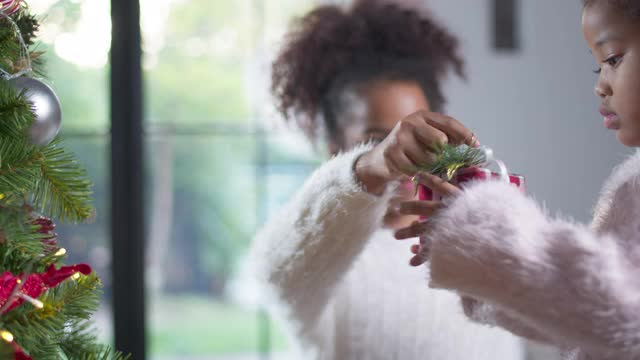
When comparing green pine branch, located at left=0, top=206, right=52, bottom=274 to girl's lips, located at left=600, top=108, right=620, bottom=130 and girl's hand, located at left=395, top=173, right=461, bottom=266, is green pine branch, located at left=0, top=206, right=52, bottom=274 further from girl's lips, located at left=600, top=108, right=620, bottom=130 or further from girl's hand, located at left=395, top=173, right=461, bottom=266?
girl's lips, located at left=600, top=108, right=620, bottom=130

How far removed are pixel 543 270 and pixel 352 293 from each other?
412 mm

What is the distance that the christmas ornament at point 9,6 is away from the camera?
2.06ft

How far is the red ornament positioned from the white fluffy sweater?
0.29 metres

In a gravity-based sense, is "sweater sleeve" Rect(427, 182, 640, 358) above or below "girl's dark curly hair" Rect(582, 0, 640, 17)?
below

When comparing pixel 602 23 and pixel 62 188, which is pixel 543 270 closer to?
pixel 602 23

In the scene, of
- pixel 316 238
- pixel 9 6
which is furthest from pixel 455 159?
pixel 9 6

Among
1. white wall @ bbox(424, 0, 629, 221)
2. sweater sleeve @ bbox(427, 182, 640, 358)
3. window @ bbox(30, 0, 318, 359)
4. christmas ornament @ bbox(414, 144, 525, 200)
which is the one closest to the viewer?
sweater sleeve @ bbox(427, 182, 640, 358)

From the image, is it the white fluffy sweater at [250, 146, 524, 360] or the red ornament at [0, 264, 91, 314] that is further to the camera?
the white fluffy sweater at [250, 146, 524, 360]

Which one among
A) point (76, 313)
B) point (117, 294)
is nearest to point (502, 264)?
point (76, 313)

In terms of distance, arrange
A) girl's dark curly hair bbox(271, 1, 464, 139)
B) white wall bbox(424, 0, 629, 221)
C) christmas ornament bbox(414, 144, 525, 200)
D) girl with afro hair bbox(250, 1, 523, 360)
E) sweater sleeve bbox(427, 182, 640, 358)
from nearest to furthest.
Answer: sweater sleeve bbox(427, 182, 640, 358) < christmas ornament bbox(414, 144, 525, 200) < girl with afro hair bbox(250, 1, 523, 360) < girl's dark curly hair bbox(271, 1, 464, 139) < white wall bbox(424, 0, 629, 221)

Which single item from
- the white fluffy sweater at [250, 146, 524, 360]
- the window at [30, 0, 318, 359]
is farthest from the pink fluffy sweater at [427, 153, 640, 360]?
the window at [30, 0, 318, 359]

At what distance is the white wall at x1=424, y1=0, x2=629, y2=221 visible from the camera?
6.64ft

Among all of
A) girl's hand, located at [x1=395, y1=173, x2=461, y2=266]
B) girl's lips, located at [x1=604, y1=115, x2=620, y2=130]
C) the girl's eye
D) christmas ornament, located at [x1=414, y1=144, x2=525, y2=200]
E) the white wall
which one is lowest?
girl's hand, located at [x1=395, y1=173, x2=461, y2=266]

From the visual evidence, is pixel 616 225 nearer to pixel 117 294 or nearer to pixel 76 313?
pixel 76 313
